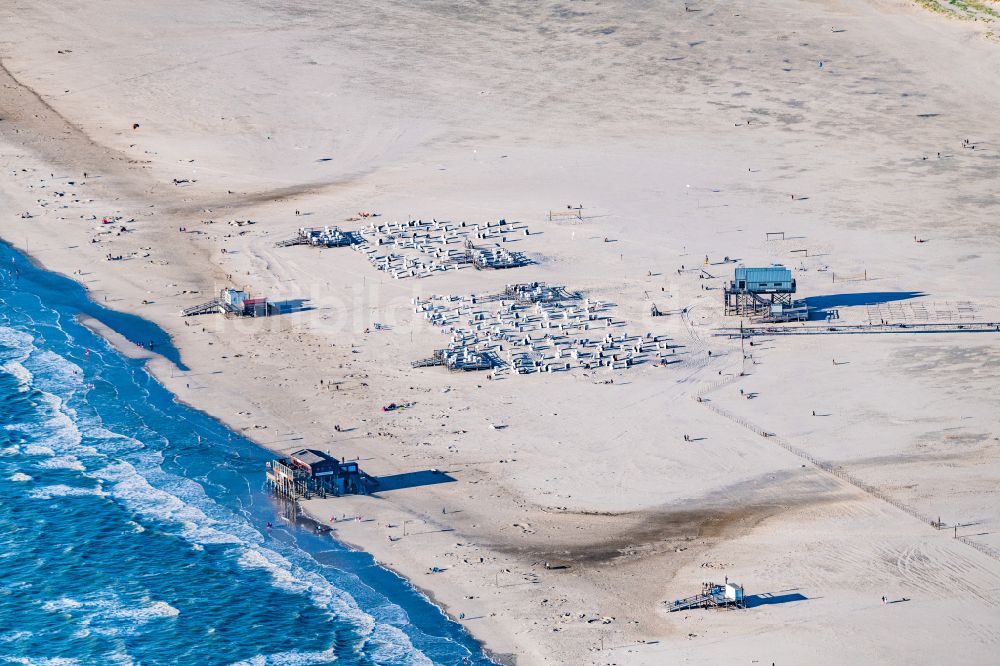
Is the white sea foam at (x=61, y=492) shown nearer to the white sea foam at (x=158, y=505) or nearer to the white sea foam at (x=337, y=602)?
the white sea foam at (x=158, y=505)

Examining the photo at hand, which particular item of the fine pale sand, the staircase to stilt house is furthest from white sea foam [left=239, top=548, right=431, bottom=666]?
the staircase to stilt house

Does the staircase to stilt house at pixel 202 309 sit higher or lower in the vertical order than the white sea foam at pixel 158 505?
higher

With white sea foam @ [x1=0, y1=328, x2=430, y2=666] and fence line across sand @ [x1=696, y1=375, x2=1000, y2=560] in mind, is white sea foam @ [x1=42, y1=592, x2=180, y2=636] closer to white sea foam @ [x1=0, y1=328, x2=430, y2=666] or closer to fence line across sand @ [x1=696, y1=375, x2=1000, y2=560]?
white sea foam @ [x1=0, y1=328, x2=430, y2=666]

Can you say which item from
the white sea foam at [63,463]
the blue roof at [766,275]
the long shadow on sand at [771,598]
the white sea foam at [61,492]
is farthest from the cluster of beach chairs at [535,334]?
the long shadow on sand at [771,598]

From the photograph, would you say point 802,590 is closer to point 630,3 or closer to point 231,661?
point 231,661

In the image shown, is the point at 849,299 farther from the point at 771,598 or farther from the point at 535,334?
the point at 771,598
